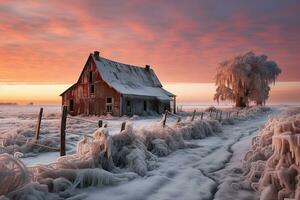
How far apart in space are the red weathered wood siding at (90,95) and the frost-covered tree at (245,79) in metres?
19.1

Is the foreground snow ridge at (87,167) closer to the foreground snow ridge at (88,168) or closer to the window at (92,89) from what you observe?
the foreground snow ridge at (88,168)

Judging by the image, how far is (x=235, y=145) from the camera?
44.7 ft

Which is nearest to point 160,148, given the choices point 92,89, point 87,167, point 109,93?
point 87,167

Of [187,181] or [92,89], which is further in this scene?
[92,89]

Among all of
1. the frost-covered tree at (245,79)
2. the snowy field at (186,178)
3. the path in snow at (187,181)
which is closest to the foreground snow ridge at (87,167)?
the snowy field at (186,178)

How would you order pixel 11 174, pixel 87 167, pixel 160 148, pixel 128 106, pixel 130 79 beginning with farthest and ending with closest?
1. pixel 130 79
2. pixel 128 106
3. pixel 160 148
4. pixel 87 167
5. pixel 11 174

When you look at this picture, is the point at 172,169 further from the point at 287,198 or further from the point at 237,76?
the point at 237,76

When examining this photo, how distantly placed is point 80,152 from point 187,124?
29.3 ft

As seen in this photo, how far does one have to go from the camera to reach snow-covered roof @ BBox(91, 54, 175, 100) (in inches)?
1487

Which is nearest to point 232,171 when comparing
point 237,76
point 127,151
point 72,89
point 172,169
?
point 172,169

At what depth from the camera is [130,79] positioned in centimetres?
4178

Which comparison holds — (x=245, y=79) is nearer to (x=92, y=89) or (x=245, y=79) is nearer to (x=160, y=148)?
(x=92, y=89)

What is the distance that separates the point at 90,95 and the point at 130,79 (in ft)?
19.1

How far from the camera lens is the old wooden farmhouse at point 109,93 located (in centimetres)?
3669
